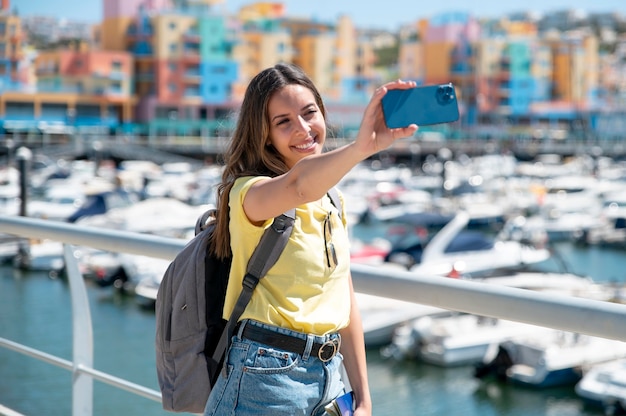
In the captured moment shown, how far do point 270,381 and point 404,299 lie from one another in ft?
1.31

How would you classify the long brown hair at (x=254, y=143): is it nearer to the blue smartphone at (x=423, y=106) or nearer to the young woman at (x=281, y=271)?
the young woman at (x=281, y=271)

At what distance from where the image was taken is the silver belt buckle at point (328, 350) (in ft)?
4.85

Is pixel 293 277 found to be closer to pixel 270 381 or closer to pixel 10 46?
pixel 270 381

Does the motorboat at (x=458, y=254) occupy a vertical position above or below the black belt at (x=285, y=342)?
below

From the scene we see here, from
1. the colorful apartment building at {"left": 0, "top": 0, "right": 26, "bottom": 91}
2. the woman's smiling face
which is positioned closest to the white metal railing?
the woman's smiling face

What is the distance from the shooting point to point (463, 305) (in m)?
1.64

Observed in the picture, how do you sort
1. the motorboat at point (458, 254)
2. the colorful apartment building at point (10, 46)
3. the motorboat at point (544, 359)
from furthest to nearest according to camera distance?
the colorful apartment building at point (10, 46), the motorboat at point (458, 254), the motorboat at point (544, 359)

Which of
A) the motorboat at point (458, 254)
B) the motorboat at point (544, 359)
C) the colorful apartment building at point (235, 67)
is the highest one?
the colorful apartment building at point (235, 67)

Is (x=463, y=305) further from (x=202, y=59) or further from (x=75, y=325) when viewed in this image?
(x=202, y=59)

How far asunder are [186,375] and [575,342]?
12.2 metres

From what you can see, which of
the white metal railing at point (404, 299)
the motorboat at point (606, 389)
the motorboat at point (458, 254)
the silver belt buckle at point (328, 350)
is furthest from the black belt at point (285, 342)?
the motorboat at point (458, 254)

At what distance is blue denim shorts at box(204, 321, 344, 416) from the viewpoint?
1456 mm

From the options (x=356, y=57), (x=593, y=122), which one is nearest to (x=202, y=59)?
(x=356, y=57)

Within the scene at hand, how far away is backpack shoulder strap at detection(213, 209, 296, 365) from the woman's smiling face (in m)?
0.13
